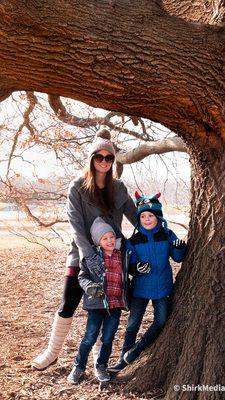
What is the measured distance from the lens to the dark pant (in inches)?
156

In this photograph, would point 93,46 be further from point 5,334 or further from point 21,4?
point 5,334

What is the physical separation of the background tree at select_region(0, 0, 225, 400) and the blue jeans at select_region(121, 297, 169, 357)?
3.4 inches

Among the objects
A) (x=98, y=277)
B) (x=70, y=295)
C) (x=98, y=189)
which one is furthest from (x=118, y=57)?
(x=70, y=295)

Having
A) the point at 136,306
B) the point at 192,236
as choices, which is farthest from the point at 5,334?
the point at 192,236

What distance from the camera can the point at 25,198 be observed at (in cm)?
959

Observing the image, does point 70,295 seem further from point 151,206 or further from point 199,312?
point 199,312

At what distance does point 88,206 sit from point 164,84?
122cm

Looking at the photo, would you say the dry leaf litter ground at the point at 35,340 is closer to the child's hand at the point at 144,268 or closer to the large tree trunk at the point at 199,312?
the large tree trunk at the point at 199,312

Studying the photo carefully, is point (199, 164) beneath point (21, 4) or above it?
beneath

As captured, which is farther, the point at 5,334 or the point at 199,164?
the point at 5,334

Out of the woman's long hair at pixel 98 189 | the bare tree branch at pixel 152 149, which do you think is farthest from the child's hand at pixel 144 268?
the bare tree branch at pixel 152 149

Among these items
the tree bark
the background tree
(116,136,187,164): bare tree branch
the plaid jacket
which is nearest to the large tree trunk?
the background tree

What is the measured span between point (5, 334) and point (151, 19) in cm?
409

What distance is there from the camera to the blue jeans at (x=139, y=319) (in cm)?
378
